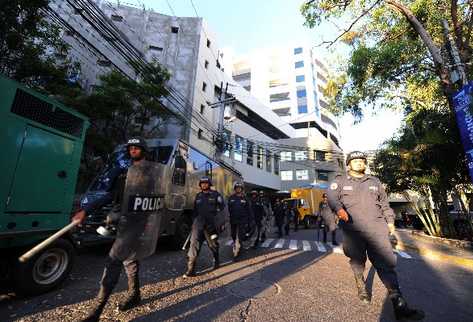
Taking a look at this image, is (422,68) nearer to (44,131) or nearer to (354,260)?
(354,260)

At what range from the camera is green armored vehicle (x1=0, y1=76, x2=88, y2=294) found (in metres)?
3.51

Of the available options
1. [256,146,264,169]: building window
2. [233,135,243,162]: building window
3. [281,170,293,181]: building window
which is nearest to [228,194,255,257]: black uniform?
[233,135,243,162]: building window

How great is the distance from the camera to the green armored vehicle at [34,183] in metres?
3.51

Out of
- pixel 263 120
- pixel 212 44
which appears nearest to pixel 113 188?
pixel 212 44

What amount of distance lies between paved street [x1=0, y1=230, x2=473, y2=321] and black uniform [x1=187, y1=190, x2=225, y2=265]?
0.60 meters

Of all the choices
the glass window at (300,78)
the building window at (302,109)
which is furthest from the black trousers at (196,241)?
the glass window at (300,78)

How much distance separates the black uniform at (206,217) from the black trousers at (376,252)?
2.55 m

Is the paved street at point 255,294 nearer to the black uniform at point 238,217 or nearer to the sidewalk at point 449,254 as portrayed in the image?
the sidewalk at point 449,254

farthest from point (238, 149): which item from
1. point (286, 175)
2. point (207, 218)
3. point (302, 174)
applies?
point (207, 218)

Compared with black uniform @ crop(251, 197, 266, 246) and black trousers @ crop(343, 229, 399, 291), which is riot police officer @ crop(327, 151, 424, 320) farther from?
black uniform @ crop(251, 197, 266, 246)

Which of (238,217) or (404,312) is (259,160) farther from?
(404,312)

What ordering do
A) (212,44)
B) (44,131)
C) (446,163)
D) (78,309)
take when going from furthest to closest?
1. (212,44)
2. (446,163)
3. (44,131)
4. (78,309)

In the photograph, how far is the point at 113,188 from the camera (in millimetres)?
3273

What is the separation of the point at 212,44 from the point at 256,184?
14815mm
